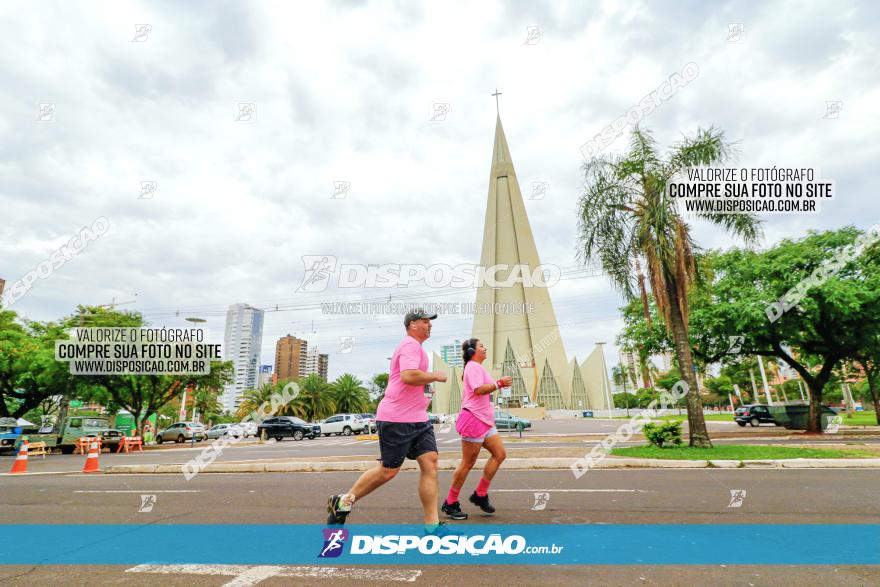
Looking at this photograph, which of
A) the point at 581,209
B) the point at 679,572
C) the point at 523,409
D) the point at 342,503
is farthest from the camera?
the point at 523,409

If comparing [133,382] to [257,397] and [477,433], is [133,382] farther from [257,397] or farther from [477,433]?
[477,433]

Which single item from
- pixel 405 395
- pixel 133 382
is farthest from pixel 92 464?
pixel 133 382

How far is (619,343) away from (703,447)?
10766 mm

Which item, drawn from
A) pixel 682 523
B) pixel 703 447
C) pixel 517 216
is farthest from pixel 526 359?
pixel 682 523

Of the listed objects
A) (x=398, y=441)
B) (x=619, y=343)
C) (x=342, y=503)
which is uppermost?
(x=619, y=343)

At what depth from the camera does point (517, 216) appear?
81.4 metres

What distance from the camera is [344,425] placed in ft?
107

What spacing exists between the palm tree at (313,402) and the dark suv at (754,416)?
3628 cm

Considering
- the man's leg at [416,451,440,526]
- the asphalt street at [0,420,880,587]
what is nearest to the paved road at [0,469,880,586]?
the asphalt street at [0,420,880,587]

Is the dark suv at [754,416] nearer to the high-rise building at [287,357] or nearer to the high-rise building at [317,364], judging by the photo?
the high-rise building at [287,357]

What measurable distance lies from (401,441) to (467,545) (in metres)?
1.02

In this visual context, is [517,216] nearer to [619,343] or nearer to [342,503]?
[619,343]

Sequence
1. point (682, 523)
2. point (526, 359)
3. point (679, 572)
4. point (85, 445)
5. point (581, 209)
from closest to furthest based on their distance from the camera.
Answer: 1. point (679, 572)
2. point (682, 523)
3. point (581, 209)
4. point (85, 445)
5. point (526, 359)

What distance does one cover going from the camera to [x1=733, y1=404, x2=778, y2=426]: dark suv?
27766 mm
